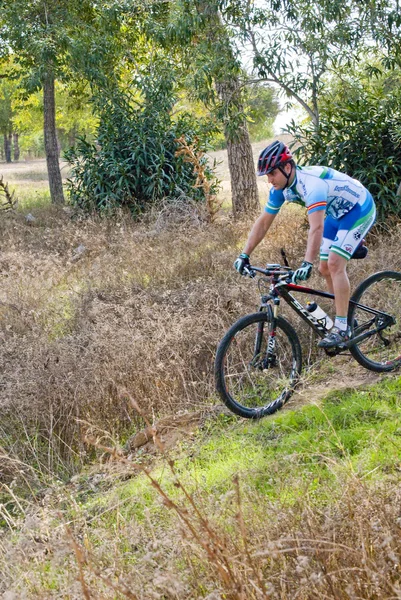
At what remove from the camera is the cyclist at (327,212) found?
5223mm

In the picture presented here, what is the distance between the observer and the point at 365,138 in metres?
10.6

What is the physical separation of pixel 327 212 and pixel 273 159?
778 millimetres

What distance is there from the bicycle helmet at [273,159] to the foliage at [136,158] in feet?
30.7

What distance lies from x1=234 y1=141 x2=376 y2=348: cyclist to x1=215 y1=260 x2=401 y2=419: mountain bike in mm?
194

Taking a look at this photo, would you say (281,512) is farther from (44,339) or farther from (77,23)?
(77,23)

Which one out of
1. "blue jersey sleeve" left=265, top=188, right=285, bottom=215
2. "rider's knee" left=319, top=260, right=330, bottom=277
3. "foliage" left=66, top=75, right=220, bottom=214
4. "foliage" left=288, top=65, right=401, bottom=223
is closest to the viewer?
"blue jersey sleeve" left=265, top=188, right=285, bottom=215

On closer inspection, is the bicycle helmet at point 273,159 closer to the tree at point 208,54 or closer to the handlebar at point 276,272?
the handlebar at point 276,272

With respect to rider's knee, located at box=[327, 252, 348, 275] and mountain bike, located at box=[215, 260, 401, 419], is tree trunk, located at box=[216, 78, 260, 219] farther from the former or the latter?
rider's knee, located at box=[327, 252, 348, 275]

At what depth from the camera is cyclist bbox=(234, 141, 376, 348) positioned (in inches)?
206

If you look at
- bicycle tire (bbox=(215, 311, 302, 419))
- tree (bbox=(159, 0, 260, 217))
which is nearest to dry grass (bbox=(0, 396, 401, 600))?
bicycle tire (bbox=(215, 311, 302, 419))

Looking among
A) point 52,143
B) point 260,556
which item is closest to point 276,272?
point 260,556

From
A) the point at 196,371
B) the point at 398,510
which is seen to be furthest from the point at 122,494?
the point at 398,510

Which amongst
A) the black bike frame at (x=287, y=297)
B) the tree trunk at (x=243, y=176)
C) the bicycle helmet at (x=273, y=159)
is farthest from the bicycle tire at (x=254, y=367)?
the tree trunk at (x=243, y=176)

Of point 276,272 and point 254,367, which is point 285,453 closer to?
point 254,367
